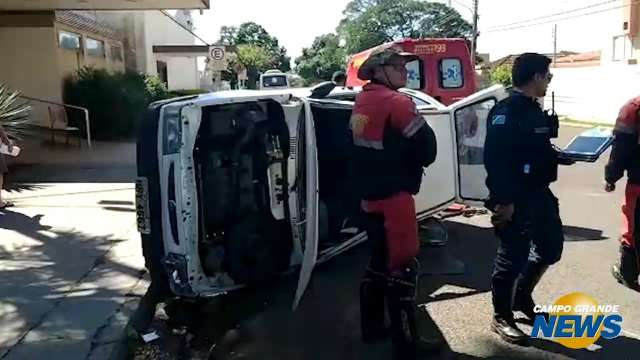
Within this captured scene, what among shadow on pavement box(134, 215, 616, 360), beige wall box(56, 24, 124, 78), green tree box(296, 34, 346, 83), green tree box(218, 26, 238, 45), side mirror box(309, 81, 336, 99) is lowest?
shadow on pavement box(134, 215, 616, 360)

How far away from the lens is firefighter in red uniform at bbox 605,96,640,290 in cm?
493

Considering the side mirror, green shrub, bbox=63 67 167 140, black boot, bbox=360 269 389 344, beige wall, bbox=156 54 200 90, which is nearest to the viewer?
black boot, bbox=360 269 389 344

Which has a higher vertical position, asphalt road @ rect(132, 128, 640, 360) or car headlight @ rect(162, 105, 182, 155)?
car headlight @ rect(162, 105, 182, 155)

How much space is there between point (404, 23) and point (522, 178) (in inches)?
3042

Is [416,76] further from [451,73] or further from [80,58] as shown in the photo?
[80,58]

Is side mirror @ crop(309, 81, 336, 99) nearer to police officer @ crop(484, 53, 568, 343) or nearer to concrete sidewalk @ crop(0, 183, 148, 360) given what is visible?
police officer @ crop(484, 53, 568, 343)

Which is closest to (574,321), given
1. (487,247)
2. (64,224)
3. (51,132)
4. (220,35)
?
(487,247)

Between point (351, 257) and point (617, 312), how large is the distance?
8.32ft

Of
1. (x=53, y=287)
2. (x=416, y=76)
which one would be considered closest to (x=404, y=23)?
(x=416, y=76)

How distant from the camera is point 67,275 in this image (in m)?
5.69

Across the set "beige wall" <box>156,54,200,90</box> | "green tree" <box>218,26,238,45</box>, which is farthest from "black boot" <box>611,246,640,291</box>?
"green tree" <box>218,26,238,45</box>

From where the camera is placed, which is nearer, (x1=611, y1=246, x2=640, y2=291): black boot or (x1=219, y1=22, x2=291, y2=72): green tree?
(x1=611, y1=246, x2=640, y2=291): black boot

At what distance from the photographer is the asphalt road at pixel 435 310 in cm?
419

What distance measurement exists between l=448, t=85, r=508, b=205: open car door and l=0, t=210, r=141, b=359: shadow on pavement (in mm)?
3100
